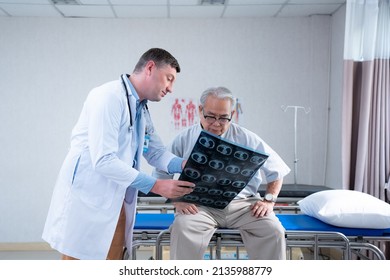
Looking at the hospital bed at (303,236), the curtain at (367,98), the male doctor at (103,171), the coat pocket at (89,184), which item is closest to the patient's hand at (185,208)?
the hospital bed at (303,236)

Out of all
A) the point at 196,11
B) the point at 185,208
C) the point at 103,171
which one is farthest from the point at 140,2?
the point at 103,171

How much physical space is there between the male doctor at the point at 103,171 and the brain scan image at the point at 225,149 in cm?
17

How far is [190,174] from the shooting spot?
4.28 feet

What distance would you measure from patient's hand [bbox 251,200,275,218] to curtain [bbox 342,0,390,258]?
111 cm

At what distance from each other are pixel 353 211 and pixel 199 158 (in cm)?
81

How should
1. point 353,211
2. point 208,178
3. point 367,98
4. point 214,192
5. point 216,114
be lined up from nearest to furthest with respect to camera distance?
point 208,178, point 214,192, point 216,114, point 353,211, point 367,98

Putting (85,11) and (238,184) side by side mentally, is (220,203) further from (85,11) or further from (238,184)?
(85,11)

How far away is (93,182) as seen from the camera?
1.30 meters

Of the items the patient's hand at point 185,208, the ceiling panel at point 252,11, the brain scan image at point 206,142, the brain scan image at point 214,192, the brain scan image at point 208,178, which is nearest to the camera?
the brain scan image at point 206,142

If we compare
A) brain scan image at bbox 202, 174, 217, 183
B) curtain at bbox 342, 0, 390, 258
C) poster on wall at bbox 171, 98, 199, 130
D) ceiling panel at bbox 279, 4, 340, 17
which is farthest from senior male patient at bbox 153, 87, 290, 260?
poster on wall at bbox 171, 98, 199, 130

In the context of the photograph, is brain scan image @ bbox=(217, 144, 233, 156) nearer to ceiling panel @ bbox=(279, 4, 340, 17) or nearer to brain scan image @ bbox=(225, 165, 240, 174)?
brain scan image @ bbox=(225, 165, 240, 174)

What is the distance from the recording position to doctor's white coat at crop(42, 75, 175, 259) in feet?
4.09

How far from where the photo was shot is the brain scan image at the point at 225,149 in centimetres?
124

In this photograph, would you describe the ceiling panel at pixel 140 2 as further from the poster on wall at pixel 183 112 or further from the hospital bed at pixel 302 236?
the hospital bed at pixel 302 236
